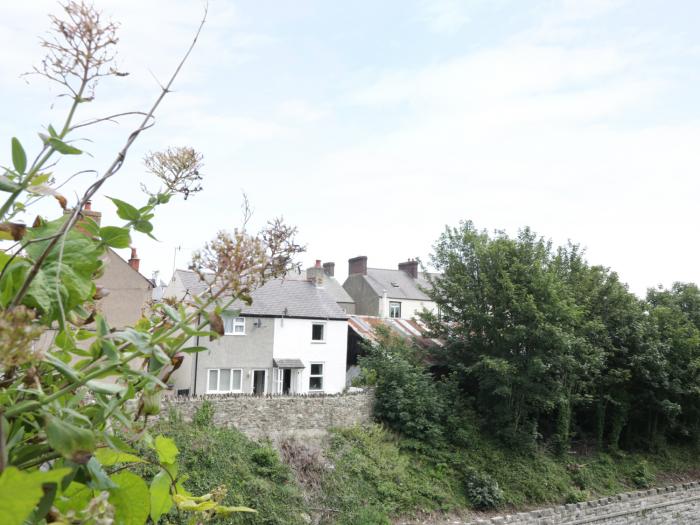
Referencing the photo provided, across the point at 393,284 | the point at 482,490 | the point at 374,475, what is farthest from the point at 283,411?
the point at 393,284

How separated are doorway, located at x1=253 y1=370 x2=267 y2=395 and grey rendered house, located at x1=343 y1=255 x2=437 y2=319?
11.1 m

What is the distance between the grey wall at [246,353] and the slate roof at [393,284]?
11.8m

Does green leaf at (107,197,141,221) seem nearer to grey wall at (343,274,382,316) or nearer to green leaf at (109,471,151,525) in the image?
green leaf at (109,471,151,525)

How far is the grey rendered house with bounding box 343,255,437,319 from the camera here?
116 ft

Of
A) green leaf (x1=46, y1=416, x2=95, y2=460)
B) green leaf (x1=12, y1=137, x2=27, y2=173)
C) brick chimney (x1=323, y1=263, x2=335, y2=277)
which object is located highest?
brick chimney (x1=323, y1=263, x2=335, y2=277)

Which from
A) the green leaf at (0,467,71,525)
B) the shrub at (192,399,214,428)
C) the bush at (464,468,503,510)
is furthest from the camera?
the bush at (464,468,503,510)

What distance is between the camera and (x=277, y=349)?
81.0 ft

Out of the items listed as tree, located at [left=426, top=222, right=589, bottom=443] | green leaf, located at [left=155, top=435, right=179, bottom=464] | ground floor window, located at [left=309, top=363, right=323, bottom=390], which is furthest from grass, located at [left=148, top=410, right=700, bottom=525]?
green leaf, located at [left=155, top=435, right=179, bottom=464]

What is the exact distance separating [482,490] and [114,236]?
1856 cm

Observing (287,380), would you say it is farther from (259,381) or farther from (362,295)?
(362,295)

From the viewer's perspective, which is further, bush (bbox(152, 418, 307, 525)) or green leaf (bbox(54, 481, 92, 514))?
bush (bbox(152, 418, 307, 525))

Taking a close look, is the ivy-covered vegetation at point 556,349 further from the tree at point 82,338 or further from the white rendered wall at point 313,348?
the tree at point 82,338

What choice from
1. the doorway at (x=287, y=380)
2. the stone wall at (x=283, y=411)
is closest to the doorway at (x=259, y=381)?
the doorway at (x=287, y=380)

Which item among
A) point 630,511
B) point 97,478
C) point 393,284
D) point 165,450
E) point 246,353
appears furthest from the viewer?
point 393,284
